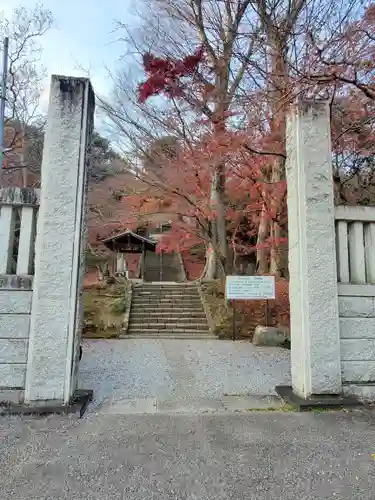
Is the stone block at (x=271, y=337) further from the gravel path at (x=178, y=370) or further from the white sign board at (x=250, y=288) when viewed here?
the white sign board at (x=250, y=288)

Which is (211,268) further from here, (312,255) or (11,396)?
(11,396)

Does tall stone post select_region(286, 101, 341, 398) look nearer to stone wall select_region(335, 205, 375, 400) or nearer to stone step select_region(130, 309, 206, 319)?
stone wall select_region(335, 205, 375, 400)

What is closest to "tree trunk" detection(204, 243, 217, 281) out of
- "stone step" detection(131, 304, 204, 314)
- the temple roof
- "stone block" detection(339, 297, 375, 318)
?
"stone step" detection(131, 304, 204, 314)

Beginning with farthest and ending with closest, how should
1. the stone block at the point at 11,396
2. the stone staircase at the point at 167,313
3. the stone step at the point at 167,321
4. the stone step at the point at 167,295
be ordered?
1. the stone step at the point at 167,295
2. the stone step at the point at 167,321
3. the stone staircase at the point at 167,313
4. the stone block at the point at 11,396

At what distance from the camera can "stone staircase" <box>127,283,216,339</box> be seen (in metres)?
9.44

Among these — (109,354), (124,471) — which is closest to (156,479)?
(124,471)

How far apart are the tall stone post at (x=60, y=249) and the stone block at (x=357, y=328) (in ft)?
8.92

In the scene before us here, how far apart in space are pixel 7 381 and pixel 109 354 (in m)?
3.41

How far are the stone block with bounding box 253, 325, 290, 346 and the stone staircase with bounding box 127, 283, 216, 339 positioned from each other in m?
1.73

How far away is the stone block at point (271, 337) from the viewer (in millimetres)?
7570

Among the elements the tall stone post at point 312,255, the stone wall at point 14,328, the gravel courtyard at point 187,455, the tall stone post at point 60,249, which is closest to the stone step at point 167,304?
the gravel courtyard at point 187,455

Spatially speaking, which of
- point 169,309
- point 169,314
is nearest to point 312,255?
point 169,314

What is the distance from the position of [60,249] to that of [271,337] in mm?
5886

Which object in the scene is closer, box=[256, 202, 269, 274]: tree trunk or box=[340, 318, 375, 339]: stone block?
box=[340, 318, 375, 339]: stone block
